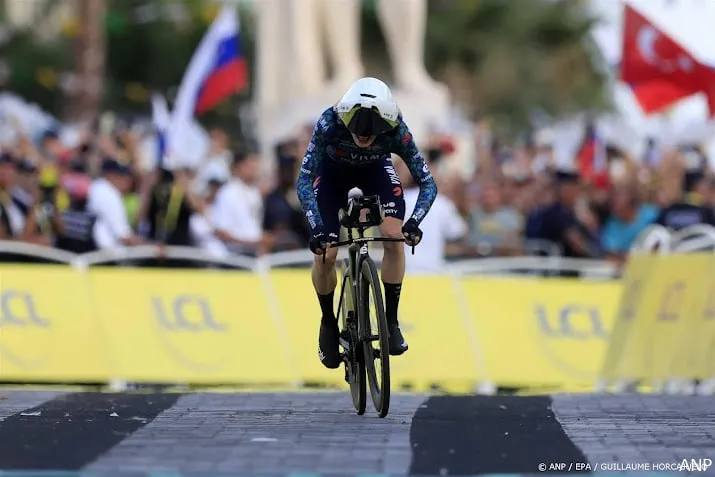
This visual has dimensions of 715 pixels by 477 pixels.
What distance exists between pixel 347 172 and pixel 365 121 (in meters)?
0.78

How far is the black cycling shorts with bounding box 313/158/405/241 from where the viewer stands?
10.2 meters

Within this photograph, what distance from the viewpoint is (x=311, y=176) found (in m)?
9.98

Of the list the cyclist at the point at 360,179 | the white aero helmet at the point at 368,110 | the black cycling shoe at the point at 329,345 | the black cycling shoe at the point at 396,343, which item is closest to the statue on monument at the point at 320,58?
the black cycling shoe at the point at 329,345

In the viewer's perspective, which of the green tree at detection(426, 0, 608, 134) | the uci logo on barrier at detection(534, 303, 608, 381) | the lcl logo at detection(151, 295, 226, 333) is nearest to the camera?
the lcl logo at detection(151, 295, 226, 333)

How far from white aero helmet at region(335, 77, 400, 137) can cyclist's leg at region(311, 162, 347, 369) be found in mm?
694

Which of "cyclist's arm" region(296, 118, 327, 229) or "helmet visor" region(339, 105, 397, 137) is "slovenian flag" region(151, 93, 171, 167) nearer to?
"cyclist's arm" region(296, 118, 327, 229)

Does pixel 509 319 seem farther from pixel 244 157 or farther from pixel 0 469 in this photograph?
pixel 0 469

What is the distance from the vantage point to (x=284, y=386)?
14422 millimetres

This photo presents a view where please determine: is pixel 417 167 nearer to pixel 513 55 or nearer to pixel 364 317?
pixel 364 317

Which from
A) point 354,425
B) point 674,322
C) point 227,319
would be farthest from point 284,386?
point 354,425

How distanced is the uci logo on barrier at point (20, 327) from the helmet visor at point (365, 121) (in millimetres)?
5386

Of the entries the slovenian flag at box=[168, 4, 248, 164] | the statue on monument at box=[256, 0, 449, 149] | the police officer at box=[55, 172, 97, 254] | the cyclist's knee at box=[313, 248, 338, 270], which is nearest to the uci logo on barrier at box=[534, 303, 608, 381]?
the police officer at box=[55, 172, 97, 254]

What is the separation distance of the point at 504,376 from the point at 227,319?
2465 mm

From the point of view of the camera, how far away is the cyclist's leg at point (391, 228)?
10141mm
